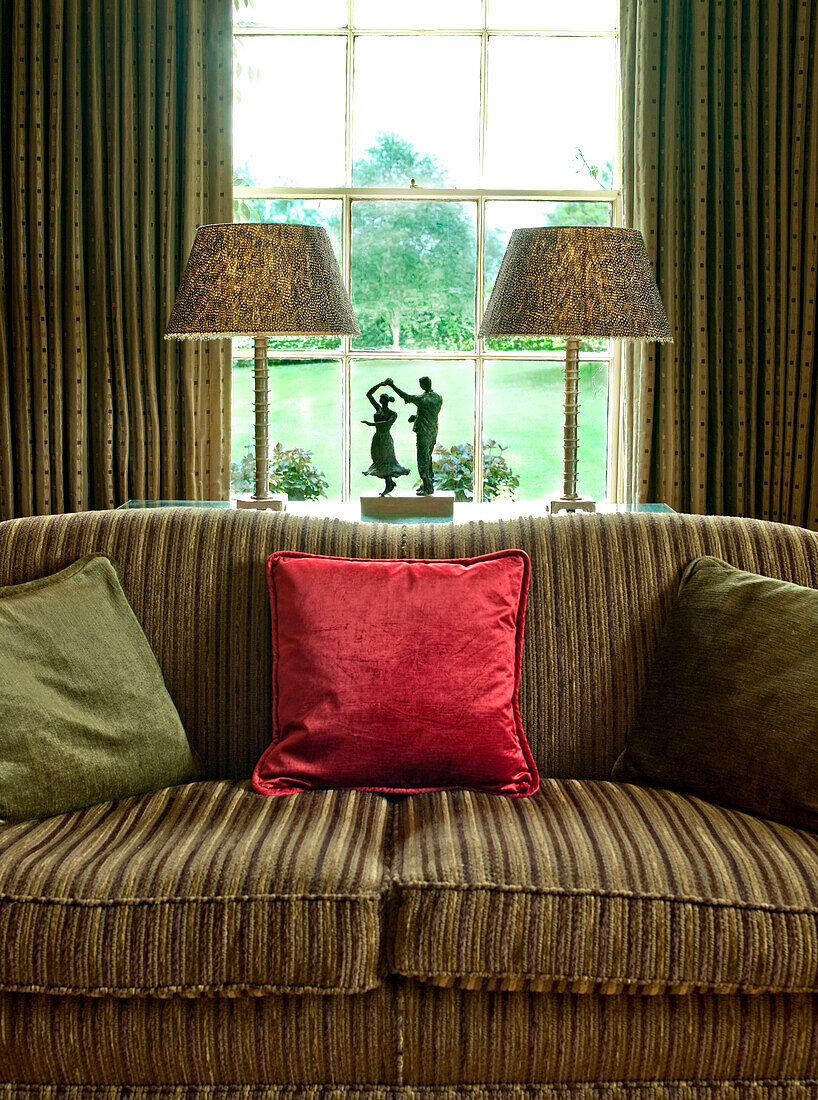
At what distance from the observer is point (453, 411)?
11.0ft

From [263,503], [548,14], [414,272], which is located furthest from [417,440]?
[548,14]

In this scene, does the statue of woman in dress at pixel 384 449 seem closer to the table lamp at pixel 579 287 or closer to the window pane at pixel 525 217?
the table lamp at pixel 579 287

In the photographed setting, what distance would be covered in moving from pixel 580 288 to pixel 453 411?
1.09 metres

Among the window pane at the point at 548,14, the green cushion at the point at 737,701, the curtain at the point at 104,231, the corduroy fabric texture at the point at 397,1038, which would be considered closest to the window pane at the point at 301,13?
the curtain at the point at 104,231

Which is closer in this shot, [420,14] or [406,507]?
[406,507]

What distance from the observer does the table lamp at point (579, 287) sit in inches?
90.8

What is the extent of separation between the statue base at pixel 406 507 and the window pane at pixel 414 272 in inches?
36.3

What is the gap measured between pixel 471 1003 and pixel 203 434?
2151mm

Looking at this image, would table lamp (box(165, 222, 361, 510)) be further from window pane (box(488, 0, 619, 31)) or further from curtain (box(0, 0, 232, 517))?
window pane (box(488, 0, 619, 31))

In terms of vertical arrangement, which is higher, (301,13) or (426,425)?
(301,13)

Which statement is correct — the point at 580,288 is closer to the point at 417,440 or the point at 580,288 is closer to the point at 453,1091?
the point at 417,440

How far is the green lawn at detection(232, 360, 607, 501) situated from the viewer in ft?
11.0

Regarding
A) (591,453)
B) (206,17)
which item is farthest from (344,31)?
(591,453)

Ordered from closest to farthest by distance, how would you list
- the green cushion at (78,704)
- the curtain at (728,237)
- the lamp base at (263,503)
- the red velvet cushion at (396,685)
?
the green cushion at (78,704) → the red velvet cushion at (396,685) → the lamp base at (263,503) → the curtain at (728,237)
